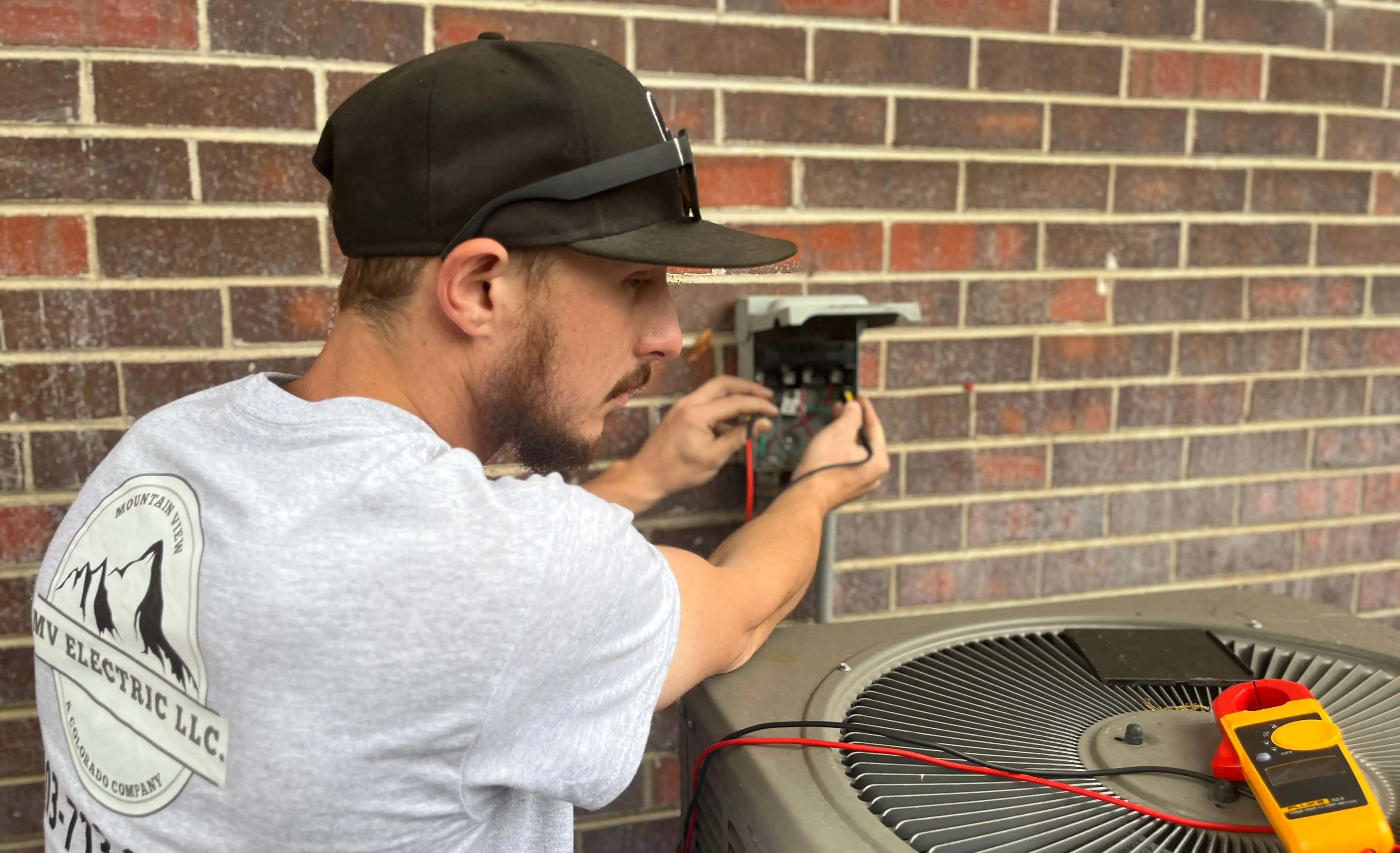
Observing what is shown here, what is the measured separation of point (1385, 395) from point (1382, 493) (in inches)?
8.1

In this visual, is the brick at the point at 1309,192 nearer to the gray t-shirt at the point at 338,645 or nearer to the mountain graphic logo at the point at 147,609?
the gray t-shirt at the point at 338,645

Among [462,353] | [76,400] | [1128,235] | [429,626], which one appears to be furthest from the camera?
[1128,235]

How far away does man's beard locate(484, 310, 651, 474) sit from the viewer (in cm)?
109

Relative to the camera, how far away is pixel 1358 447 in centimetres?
212

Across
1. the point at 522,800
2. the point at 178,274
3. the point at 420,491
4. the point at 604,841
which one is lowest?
the point at 604,841

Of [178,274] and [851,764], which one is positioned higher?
[178,274]

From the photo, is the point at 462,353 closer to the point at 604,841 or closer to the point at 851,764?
the point at 851,764

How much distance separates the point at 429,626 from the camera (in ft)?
2.74

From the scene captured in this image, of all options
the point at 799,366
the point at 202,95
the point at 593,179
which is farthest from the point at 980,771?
the point at 202,95

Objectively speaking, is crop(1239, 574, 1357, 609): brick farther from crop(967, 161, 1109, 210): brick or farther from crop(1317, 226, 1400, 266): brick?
crop(967, 161, 1109, 210): brick

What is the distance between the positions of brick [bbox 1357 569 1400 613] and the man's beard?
180 centimetres

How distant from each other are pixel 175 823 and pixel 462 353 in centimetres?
50

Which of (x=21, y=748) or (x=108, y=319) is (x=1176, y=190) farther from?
(x=21, y=748)

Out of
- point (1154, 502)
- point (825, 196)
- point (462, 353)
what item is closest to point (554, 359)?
point (462, 353)
